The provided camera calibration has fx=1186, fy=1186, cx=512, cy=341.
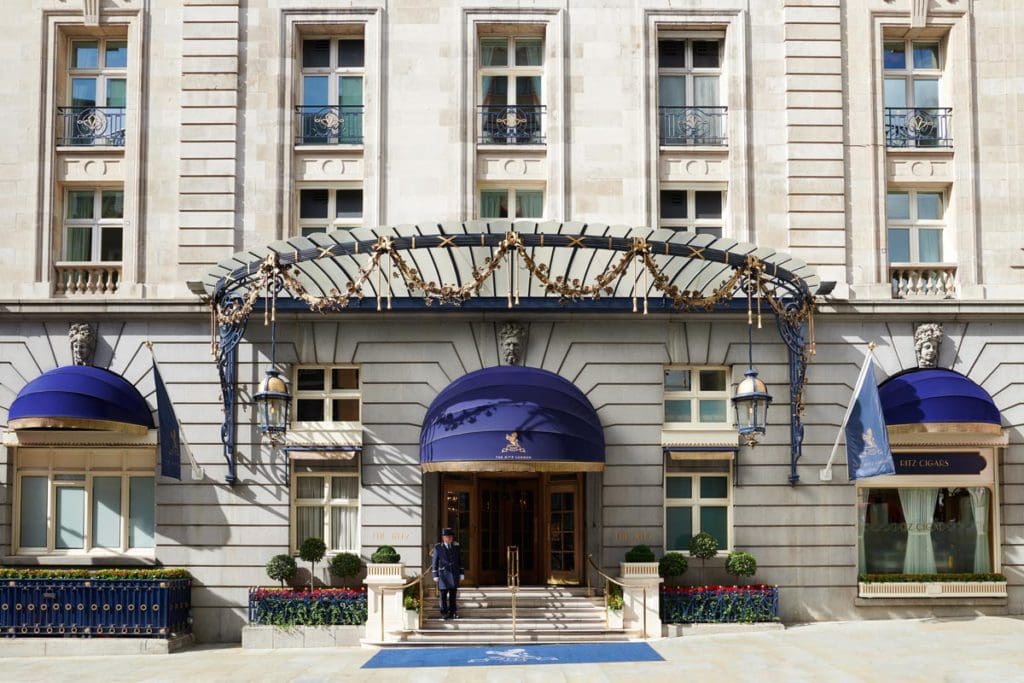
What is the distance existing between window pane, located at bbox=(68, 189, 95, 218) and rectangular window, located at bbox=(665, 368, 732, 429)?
43.8 feet

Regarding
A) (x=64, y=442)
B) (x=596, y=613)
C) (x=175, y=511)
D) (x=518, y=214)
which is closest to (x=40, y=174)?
(x=64, y=442)

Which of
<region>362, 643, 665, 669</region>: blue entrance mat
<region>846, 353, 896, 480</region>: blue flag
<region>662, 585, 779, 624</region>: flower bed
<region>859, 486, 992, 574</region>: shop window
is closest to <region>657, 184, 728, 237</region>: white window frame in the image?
<region>846, 353, 896, 480</region>: blue flag

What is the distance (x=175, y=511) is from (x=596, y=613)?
29.7ft

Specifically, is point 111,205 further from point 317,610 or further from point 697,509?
point 697,509

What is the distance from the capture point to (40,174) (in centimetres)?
2602

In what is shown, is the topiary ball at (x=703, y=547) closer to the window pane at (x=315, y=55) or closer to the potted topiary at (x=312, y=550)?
the potted topiary at (x=312, y=550)

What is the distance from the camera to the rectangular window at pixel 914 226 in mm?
26469

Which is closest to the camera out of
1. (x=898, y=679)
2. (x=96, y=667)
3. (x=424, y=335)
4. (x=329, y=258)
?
(x=898, y=679)

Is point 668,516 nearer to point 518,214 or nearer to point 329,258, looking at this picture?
point 518,214

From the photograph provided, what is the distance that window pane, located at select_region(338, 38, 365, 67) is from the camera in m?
26.8

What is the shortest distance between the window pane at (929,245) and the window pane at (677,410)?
6.27 m

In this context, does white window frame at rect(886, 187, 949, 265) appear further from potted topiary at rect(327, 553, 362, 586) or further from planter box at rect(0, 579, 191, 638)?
planter box at rect(0, 579, 191, 638)

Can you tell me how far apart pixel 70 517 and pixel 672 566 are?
12.9m

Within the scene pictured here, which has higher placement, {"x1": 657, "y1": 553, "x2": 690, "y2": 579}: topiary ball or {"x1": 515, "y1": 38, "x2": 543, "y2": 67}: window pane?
{"x1": 515, "y1": 38, "x2": 543, "y2": 67}: window pane
